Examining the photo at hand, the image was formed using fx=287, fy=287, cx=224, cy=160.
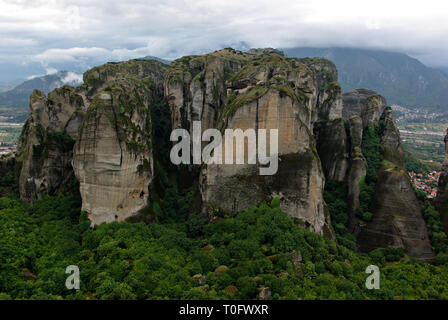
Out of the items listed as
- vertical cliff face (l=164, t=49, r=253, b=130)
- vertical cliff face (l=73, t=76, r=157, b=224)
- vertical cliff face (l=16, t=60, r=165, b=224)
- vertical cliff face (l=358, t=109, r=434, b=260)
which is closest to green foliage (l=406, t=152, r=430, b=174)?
vertical cliff face (l=358, t=109, r=434, b=260)

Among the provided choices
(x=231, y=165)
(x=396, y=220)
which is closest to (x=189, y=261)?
(x=231, y=165)

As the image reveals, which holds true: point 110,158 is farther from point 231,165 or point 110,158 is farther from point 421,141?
point 421,141

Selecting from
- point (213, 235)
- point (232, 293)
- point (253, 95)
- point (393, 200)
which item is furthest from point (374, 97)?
point (232, 293)

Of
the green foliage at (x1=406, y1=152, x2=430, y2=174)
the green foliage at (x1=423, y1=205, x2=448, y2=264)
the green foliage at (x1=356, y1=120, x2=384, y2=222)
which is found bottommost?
the green foliage at (x1=423, y1=205, x2=448, y2=264)

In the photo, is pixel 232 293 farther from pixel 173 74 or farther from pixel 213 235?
pixel 173 74

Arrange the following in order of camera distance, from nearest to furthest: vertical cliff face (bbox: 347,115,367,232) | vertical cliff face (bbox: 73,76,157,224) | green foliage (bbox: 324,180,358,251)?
vertical cliff face (bbox: 73,76,157,224) < green foliage (bbox: 324,180,358,251) < vertical cliff face (bbox: 347,115,367,232)

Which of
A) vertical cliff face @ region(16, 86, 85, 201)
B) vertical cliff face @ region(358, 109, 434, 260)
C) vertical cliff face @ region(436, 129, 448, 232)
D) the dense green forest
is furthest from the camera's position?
vertical cliff face @ region(436, 129, 448, 232)

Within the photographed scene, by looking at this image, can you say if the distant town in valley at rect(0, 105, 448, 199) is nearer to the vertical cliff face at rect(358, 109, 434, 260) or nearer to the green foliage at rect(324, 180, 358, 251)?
the vertical cliff face at rect(358, 109, 434, 260)
